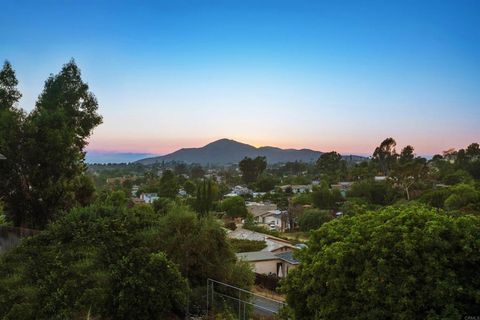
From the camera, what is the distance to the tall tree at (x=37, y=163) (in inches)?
643

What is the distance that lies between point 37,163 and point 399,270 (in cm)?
1521

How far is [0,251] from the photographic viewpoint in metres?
13.0

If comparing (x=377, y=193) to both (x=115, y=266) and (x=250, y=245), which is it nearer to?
(x=250, y=245)

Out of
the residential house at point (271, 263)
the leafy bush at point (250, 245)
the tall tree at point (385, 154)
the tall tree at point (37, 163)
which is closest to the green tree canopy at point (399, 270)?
the tall tree at point (37, 163)

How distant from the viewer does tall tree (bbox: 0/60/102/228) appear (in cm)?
1633

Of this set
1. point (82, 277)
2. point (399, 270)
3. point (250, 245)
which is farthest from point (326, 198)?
point (399, 270)

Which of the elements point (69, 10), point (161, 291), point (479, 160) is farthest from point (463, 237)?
point (479, 160)

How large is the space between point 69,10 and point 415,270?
56.9 ft

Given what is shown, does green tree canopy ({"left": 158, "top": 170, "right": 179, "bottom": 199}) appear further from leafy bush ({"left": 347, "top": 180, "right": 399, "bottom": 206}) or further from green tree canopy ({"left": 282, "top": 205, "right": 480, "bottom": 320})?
green tree canopy ({"left": 282, "top": 205, "right": 480, "bottom": 320})

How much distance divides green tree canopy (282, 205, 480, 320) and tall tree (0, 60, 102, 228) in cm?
1316

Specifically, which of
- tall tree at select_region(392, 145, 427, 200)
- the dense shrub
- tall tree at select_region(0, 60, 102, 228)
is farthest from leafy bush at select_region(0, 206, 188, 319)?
tall tree at select_region(392, 145, 427, 200)

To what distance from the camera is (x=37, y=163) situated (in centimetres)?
1675

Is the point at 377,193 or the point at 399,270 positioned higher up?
the point at 399,270

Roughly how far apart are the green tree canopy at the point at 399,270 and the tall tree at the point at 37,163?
13.2 m
